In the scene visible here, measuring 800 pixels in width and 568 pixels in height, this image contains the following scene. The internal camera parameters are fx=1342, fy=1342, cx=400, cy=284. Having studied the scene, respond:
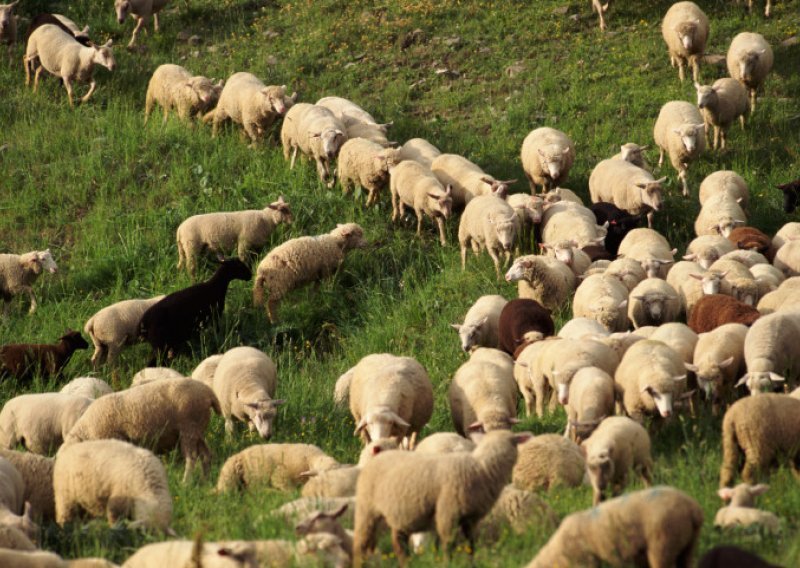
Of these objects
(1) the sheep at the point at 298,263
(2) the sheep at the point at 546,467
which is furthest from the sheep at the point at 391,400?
(1) the sheep at the point at 298,263

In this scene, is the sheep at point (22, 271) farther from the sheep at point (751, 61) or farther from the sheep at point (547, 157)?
the sheep at point (751, 61)

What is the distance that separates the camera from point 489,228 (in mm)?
17281

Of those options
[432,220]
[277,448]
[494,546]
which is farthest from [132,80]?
[494,546]

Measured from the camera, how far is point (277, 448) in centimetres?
1158

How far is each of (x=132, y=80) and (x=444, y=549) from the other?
17.7 m

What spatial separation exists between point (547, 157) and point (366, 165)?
2.63m

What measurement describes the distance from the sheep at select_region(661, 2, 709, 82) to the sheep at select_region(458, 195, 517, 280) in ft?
19.7

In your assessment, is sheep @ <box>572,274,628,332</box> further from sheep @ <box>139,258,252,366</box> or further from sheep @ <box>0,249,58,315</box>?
sheep @ <box>0,249,58,315</box>

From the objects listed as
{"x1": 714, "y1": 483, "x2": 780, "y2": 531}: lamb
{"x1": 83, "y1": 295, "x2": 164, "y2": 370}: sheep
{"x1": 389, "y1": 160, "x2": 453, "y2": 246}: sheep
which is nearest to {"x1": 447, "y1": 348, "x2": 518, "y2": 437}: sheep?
{"x1": 714, "y1": 483, "x2": 780, "y2": 531}: lamb

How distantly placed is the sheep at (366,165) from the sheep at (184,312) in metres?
2.93

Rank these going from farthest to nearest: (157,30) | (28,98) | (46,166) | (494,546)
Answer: (157,30) → (28,98) → (46,166) → (494,546)

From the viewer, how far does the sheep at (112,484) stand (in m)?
9.88

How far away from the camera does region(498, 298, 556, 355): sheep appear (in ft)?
47.8

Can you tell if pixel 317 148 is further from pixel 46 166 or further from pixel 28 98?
pixel 28 98
